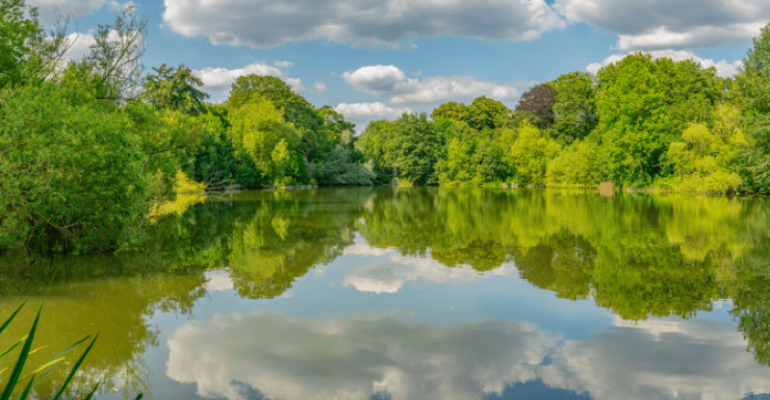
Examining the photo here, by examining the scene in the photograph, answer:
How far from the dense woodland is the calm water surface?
159 centimetres

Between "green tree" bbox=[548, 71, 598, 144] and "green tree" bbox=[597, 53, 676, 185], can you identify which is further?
"green tree" bbox=[548, 71, 598, 144]

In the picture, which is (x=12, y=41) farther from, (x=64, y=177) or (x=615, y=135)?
(x=615, y=135)

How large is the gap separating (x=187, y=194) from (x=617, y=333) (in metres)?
38.5

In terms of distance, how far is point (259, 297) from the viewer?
7.60 m

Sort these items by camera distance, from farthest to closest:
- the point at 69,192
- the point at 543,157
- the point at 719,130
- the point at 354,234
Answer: the point at 543,157 < the point at 719,130 < the point at 354,234 < the point at 69,192

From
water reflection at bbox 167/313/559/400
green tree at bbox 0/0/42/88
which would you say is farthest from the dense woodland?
water reflection at bbox 167/313/559/400

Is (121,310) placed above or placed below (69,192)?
below

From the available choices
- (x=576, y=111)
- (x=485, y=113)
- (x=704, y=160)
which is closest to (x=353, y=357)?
(x=704, y=160)

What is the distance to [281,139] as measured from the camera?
49625mm

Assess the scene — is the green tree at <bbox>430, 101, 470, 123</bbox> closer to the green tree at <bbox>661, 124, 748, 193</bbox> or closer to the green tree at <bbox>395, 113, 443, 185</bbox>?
the green tree at <bbox>395, 113, 443, 185</bbox>

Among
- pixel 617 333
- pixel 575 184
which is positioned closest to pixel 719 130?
pixel 575 184

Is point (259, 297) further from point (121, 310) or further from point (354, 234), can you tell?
point (354, 234)

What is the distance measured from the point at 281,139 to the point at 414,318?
44841 mm

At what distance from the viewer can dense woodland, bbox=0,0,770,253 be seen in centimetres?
989
